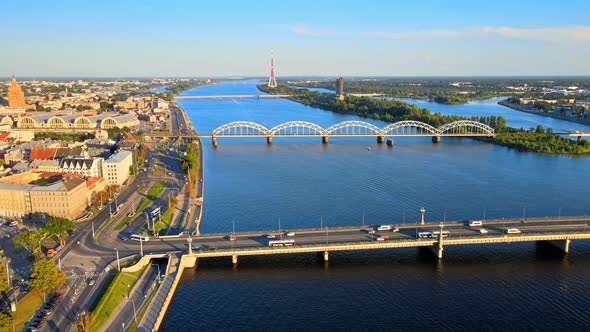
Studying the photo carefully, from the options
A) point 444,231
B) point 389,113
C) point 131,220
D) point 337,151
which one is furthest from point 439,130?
point 131,220

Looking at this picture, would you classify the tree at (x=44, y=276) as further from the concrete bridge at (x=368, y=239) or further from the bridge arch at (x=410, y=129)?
the bridge arch at (x=410, y=129)

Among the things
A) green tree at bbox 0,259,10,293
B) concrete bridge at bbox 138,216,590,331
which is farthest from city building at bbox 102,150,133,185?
green tree at bbox 0,259,10,293

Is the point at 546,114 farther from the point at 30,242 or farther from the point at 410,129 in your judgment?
the point at 30,242

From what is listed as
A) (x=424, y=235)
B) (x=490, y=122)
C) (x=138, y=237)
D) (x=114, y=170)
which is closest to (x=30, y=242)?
(x=138, y=237)

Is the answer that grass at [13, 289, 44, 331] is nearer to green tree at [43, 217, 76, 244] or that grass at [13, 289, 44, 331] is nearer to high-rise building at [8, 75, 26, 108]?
green tree at [43, 217, 76, 244]

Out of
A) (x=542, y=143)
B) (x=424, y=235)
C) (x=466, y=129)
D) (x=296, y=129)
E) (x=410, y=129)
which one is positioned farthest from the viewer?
(x=410, y=129)

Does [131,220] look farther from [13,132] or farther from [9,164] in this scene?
[13,132]
